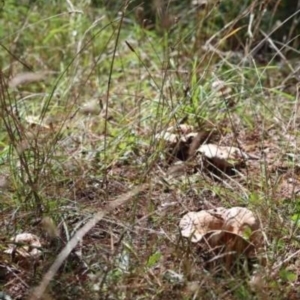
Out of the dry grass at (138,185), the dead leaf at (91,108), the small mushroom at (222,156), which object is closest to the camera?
the dry grass at (138,185)

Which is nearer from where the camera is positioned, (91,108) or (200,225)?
(200,225)

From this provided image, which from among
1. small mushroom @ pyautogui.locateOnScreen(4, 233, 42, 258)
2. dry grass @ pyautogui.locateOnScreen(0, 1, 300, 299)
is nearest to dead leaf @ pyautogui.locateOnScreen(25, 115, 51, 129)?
dry grass @ pyautogui.locateOnScreen(0, 1, 300, 299)

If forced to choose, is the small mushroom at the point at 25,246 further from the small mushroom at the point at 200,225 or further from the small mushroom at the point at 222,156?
the small mushroom at the point at 222,156

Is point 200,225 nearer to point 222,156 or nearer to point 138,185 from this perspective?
point 138,185

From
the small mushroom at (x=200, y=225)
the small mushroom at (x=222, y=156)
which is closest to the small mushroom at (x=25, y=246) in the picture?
the small mushroom at (x=200, y=225)

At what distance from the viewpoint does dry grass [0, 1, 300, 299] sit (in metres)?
1.43

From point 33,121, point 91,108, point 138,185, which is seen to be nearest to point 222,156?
point 138,185

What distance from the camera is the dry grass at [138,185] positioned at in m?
1.43

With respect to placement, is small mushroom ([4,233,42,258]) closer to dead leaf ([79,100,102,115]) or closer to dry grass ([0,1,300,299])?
dry grass ([0,1,300,299])

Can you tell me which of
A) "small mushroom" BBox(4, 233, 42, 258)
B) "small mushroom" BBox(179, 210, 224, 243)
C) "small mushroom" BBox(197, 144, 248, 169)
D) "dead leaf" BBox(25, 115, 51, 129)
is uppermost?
"small mushroom" BBox(4, 233, 42, 258)

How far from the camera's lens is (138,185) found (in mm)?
1803

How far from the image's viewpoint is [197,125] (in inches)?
85.7

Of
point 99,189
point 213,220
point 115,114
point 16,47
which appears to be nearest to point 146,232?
point 213,220

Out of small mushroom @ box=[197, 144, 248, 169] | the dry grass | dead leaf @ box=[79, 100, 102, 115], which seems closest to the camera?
the dry grass
